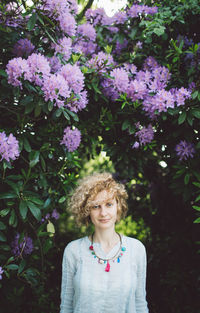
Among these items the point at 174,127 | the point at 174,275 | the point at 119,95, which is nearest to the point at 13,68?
the point at 119,95

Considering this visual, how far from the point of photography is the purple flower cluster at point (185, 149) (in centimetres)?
220

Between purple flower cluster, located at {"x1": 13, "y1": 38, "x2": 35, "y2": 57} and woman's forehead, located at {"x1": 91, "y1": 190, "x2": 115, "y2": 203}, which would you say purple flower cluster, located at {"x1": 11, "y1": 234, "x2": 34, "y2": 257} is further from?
purple flower cluster, located at {"x1": 13, "y1": 38, "x2": 35, "y2": 57}

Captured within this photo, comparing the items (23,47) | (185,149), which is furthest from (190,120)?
(23,47)

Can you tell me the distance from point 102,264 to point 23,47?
140 cm

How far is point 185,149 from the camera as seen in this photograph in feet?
7.25

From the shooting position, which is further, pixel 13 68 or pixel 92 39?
pixel 92 39

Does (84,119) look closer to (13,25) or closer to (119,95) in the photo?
(119,95)

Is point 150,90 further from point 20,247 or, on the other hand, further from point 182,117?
point 20,247

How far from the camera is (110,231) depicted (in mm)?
1626

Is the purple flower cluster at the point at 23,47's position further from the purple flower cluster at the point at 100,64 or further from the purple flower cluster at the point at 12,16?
the purple flower cluster at the point at 100,64

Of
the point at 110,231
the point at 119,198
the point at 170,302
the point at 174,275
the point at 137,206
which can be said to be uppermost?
the point at 137,206

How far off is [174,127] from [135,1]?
3.73 ft

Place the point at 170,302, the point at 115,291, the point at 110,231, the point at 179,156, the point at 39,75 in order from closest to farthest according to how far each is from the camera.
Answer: the point at 115,291, the point at 110,231, the point at 39,75, the point at 179,156, the point at 170,302

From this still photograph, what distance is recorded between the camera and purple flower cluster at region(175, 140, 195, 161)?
220 cm
